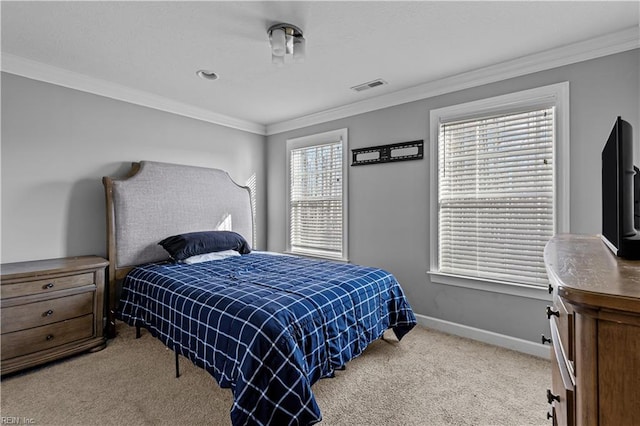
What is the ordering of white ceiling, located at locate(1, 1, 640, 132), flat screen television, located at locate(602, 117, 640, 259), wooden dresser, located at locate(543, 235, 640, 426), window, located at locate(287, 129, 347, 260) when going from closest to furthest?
wooden dresser, located at locate(543, 235, 640, 426), flat screen television, located at locate(602, 117, 640, 259), white ceiling, located at locate(1, 1, 640, 132), window, located at locate(287, 129, 347, 260)

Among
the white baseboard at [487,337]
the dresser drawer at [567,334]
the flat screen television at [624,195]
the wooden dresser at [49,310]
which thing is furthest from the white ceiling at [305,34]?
the white baseboard at [487,337]

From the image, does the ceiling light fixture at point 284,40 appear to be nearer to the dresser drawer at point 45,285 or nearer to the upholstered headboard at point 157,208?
the upholstered headboard at point 157,208

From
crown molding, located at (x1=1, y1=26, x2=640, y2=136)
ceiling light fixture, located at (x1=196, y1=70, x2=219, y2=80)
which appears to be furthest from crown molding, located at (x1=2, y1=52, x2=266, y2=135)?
ceiling light fixture, located at (x1=196, y1=70, x2=219, y2=80)

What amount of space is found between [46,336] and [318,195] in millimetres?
3000

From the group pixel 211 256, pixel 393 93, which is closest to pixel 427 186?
pixel 393 93

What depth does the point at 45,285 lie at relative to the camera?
2.32m

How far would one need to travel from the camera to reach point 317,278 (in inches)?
93.3

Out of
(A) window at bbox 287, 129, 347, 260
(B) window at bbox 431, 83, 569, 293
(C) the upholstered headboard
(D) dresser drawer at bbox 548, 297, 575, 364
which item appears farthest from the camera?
(A) window at bbox 287, 129, 347, 260

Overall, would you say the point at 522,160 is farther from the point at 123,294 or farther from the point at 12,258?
the point at 12,258

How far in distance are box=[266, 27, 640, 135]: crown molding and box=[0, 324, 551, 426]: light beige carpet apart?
2.39 meters

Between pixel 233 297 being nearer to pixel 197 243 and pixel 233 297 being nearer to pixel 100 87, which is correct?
pixel 197 243

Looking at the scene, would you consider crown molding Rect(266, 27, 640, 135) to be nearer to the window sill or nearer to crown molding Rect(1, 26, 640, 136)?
crown molding Rect(1, 26, 640, 136)

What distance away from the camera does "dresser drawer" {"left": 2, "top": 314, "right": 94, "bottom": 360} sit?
7.14ft

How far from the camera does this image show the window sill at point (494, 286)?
2.53m
